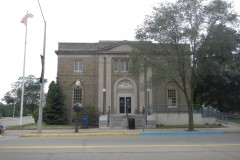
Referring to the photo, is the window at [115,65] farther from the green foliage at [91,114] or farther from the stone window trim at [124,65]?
the green foliage at [91,114]

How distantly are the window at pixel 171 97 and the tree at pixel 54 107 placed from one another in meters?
13.2

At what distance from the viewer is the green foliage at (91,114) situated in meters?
36.2

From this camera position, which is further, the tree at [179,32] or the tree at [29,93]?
the tree at [29,93]

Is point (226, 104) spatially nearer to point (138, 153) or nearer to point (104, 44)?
point (104, 44)

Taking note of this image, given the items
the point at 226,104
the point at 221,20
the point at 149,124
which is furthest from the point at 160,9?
the point at 226,104

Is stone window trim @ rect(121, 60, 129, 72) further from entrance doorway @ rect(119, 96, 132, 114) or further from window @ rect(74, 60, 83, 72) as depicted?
window @ rect(74, 60, 83, 72)

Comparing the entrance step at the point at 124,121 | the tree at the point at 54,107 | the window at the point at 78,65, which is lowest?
the entrance step at the point at 124,121

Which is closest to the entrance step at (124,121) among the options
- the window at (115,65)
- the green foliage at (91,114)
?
the green foliage at (91,114)

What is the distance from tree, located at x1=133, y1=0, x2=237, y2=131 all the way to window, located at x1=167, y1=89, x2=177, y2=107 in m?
11.0

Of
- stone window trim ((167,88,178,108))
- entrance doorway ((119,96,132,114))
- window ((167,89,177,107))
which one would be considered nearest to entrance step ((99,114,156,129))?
entrance doorway ((119,96,132,114))

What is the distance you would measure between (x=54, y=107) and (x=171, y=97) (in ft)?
47.8

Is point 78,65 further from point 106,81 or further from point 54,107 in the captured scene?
point 54,107

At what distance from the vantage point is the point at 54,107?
125ft

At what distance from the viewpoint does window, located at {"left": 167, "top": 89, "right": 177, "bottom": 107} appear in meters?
39.6
